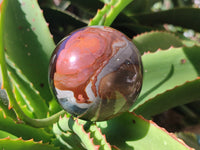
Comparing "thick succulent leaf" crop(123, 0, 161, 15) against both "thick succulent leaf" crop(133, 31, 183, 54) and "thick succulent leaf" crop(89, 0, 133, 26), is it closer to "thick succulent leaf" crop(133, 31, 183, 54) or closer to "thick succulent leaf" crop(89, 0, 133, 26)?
"thick succulent leaf" crop(133, 31, 183, 54)

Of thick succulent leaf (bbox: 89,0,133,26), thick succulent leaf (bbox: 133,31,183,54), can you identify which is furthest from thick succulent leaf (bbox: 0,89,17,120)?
thick succulent leaf (bbox: 133,31,183,54)

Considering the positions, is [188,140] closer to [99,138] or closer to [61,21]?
[99,138]

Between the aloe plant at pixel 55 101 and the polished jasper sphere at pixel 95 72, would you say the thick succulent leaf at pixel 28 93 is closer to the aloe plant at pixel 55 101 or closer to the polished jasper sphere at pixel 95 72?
the aloe plant at pixel 55 101

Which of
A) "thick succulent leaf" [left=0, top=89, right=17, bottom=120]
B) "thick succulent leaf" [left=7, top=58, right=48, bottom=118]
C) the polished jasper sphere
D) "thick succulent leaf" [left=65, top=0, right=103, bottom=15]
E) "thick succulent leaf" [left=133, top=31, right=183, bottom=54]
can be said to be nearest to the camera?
the polished jasper sphere

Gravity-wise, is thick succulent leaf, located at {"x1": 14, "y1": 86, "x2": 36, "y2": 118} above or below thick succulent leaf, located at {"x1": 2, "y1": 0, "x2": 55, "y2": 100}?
Result: below

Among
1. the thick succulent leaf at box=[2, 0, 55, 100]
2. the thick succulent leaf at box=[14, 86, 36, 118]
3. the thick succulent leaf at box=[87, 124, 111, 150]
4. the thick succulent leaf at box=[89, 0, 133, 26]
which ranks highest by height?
the thick succulent leaf at box=[89, 0, 133, 26]

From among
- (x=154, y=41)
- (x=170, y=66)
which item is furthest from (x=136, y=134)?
(x=154, y=41)
